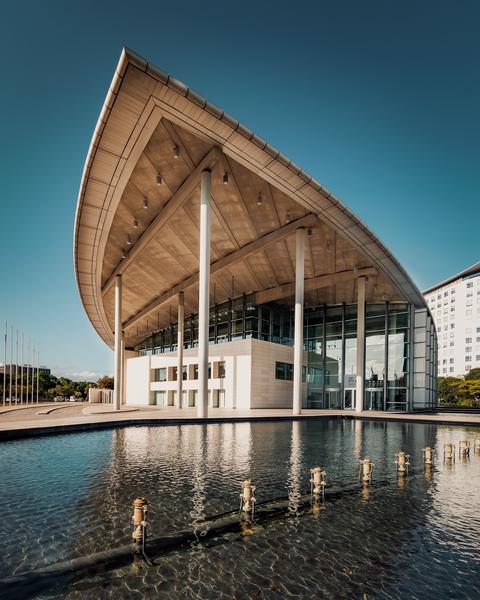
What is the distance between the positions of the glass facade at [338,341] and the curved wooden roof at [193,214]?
1727 mm

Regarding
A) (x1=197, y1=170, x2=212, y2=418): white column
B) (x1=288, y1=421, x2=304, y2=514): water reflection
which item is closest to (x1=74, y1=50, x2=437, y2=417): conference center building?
(x1=197, y1=170, x2=212, y2=418): white column

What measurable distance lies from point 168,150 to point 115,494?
582 inches

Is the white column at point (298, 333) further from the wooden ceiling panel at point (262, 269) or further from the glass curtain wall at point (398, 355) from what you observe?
the glass curtain wall at point (398, 355)

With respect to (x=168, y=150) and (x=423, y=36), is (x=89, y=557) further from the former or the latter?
(x=423, y=36)

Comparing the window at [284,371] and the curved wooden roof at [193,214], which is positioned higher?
the curved wooden roof at [193,214]

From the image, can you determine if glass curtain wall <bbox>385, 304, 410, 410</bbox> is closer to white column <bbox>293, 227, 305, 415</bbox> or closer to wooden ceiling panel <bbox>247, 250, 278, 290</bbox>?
wooden ceiling panel <bbox>247, 250, 278, 290</bbox>

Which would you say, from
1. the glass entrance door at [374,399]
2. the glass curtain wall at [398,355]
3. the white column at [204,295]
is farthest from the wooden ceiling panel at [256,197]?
the glass entrance door at [374,399]

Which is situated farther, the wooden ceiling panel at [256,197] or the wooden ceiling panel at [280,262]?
the wooden ceiling panel at [280,262]

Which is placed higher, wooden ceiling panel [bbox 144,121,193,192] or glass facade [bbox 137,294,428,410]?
wooden ceiling panel [bbox 144,121,193,192]

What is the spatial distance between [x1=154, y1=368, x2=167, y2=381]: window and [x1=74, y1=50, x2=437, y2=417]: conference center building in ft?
0.70

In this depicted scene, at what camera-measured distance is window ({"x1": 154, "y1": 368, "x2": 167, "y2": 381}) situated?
41.4 metres

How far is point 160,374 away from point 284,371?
14.6 metres

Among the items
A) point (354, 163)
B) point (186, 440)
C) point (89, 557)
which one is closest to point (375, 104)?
point (354, 163)

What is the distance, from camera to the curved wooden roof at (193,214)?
14867mm
